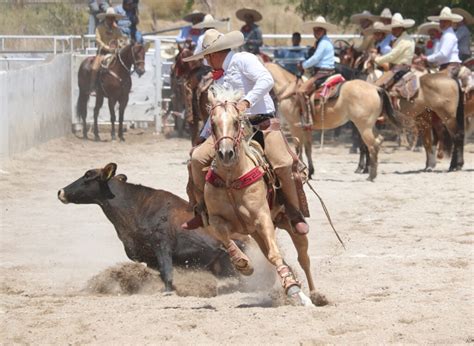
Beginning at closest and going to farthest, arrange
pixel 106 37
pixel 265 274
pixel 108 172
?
pixel 265 274, pixel 108 172, pixel 106 37

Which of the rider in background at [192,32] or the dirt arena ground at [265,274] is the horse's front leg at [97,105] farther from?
the dirt arena ground at [265,274]

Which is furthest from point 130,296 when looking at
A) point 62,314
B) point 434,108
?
point 434,108

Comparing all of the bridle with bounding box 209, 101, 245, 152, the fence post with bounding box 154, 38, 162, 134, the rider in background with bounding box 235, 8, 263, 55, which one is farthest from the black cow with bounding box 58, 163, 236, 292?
the fence post with bounding box 154, 38, 162, 134

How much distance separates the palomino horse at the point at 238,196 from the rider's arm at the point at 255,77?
0.59ft

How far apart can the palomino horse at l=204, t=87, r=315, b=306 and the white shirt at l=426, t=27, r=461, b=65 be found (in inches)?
420

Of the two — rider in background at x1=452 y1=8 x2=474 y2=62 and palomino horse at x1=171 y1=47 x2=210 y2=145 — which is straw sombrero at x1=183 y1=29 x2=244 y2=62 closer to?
palomino horse at x1=171 y1=47 x2=210 y2=145

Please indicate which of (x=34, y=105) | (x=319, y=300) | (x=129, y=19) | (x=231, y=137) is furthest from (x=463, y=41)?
(x=231, y=137)

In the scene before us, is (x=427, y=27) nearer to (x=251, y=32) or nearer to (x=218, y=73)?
(x=251, y=32)

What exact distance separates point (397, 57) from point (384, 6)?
21.8 ft

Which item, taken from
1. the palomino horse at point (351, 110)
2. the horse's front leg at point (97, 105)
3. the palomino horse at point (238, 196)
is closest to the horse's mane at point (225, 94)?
the palomino horse at point (238, 196)

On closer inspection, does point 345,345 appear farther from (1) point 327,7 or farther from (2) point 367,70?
(1) point 327,7

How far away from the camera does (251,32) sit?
74.3ft

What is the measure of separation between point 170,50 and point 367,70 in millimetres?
7619

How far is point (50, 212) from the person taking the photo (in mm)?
13555
